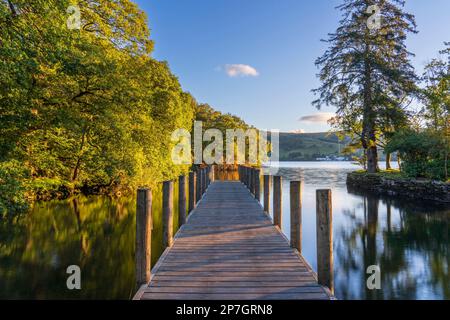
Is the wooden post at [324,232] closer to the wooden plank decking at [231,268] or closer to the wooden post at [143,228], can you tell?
the wooden plank decking at [231,268]

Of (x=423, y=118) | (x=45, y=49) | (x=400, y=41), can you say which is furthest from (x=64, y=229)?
(x=400, y=41)

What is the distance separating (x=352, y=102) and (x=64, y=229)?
1018 inches

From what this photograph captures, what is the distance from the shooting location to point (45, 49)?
8.90m

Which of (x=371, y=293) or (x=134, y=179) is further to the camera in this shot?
(x=134, y=179)

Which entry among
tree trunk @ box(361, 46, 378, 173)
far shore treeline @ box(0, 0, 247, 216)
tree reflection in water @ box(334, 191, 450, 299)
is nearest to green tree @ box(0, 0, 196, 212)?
far shore treeline @ box(0, 0, 247, 216)

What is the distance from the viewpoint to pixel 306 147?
6900 inches

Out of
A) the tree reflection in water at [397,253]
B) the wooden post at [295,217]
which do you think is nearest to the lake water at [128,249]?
the tree reflection in water at [397,253]

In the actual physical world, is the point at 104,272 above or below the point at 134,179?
below

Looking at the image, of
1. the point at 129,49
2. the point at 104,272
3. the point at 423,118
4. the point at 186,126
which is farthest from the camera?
the point at 186,126

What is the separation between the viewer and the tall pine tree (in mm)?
26672

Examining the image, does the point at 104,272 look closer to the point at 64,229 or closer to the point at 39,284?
the point at 39,284

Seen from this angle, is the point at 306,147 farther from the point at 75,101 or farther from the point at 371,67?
the point at 75,101

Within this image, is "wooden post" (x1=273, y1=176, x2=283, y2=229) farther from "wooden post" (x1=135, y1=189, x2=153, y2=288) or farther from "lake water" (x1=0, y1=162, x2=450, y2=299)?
"wooden post" (x1=135, y1=189, x2=153, y2=288)

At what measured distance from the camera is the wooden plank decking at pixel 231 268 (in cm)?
446
